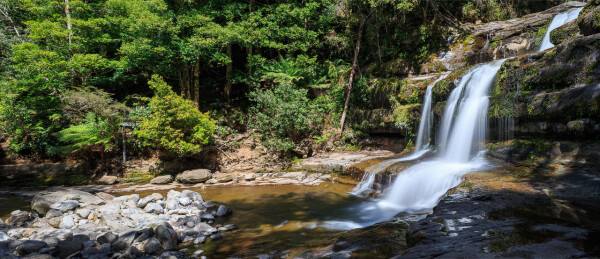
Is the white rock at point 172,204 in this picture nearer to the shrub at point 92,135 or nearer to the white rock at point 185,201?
the white rock at point 185,201

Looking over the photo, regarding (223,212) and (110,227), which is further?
(223,212)

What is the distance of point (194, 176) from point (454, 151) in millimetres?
10466

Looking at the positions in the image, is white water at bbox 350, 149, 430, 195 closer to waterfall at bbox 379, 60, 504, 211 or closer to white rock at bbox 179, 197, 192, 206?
waterfall at bbox 379, 60, 504, 211

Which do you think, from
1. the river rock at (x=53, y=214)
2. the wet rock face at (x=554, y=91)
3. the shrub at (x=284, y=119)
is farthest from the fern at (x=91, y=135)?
the wet rock face at (x=554, y=91)

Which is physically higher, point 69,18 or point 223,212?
point 69,18

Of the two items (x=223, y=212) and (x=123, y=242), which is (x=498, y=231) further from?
(x=123, y=242)

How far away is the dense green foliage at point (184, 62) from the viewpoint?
12.6 metres

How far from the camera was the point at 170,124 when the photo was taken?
39.7 ft

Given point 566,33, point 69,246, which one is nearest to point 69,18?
point 69,246

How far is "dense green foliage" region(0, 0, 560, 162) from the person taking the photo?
12.6m

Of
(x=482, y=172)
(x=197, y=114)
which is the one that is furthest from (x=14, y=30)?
(x=482, y=172)

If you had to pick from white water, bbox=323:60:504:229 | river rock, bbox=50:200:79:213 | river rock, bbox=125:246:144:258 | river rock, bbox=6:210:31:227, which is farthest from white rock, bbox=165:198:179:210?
white water, bbox=323:60:504:229

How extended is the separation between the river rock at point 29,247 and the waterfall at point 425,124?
474 inches

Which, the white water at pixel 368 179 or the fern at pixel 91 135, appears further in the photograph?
the fern at pixel 91 135
